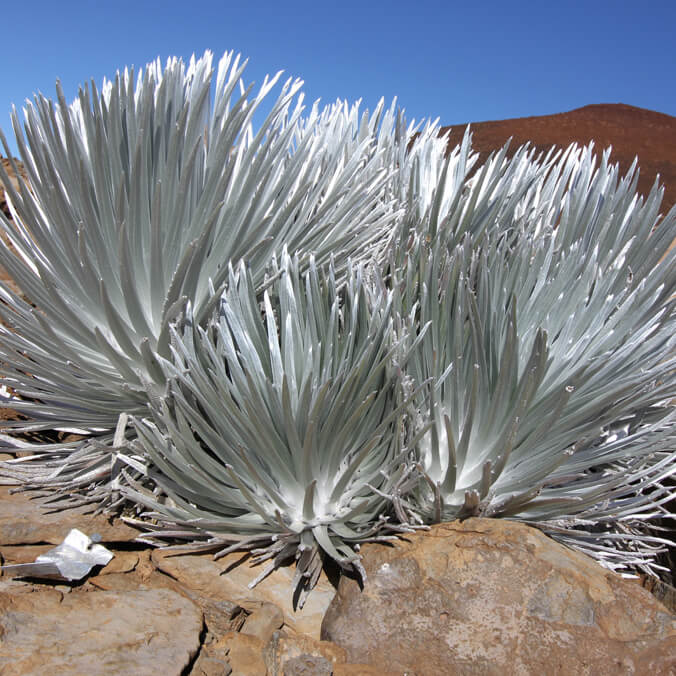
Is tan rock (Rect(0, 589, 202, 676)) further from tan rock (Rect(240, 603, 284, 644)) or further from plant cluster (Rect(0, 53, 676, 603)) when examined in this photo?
plant cluster (Rect(0, 53, 676, 603))

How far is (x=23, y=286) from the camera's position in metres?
1.93

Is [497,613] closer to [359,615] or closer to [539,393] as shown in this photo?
[359,615]

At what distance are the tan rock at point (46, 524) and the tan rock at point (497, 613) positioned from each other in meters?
0.61

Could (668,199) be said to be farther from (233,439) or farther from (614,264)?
(233,439)

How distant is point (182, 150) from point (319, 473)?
1.01 m

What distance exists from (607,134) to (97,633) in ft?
30.1

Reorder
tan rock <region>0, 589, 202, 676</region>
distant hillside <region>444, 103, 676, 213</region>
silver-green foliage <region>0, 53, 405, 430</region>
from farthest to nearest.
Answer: distant hillside <region>444, 103, 676, 213</region> < silver-green foliage <region>0, 53, 405, 430</region> < tan rock <region>0, 589, 202, 676</region>

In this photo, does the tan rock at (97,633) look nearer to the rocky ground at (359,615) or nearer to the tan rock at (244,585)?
the rocky ground at (359,615)

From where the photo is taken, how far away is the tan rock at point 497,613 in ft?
4.62

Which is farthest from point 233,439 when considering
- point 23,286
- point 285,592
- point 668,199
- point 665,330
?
point 668,199

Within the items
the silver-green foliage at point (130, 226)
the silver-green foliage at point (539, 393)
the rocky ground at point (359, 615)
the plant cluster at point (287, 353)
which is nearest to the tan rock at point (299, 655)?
the rocky ground at point (359, 615)

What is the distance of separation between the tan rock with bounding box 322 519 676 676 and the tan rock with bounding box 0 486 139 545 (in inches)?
24.1

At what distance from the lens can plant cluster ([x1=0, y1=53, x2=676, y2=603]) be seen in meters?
1.63

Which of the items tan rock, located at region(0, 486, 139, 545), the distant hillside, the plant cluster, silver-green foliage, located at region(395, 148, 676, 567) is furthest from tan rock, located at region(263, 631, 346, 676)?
the distant hillside
